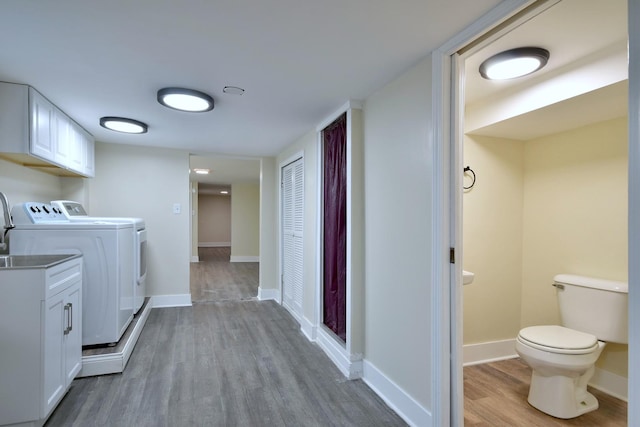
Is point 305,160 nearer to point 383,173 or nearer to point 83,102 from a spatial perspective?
point 383,173

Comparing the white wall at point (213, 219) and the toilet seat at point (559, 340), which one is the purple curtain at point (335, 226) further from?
the white wall at point (213, 219)

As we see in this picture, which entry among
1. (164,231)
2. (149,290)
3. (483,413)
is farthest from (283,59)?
(149,290)

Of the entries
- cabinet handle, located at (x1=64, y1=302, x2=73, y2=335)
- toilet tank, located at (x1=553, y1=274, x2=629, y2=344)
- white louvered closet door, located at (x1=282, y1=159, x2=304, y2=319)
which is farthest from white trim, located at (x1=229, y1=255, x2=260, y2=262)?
toilet tank, located at (x1=553, y1=274, x2=629, y2=344)

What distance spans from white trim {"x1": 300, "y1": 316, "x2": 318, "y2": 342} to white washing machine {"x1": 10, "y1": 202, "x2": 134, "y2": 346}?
5.48 ft

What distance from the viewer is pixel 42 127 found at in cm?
249

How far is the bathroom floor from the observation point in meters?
2.04

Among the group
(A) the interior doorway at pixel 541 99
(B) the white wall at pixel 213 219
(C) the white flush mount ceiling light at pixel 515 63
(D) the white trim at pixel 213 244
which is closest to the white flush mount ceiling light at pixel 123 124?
(A) the interior doorway at pixel 541 99

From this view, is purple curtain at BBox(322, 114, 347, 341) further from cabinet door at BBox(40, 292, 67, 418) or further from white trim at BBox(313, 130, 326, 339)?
cabinet door at BBox(40, 292, 67, 418)

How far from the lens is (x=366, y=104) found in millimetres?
2537

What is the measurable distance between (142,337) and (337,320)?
198 centimetres

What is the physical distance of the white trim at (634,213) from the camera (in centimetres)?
100

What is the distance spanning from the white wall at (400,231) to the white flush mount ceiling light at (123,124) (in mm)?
2143

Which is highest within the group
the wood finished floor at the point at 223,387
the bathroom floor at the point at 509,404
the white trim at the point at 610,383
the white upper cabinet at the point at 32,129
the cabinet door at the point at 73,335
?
the white upper cabinet at the point at 32,129

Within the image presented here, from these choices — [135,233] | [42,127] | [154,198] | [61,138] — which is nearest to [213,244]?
[154,198]
